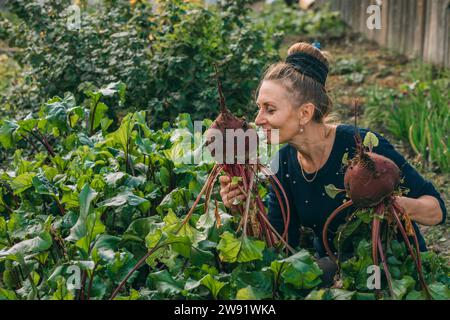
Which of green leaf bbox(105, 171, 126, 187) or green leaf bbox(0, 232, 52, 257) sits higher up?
green leaf bbox(105, 171, 126, 187)

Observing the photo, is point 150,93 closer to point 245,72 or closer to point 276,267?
point 245,72

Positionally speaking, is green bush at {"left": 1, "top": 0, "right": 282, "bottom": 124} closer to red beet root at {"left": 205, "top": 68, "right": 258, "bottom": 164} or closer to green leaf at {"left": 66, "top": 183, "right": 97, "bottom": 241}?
green leaf at {"left": 66, "top": 183, "right": 97, "bottom": 241}

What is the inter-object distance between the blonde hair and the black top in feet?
0.47

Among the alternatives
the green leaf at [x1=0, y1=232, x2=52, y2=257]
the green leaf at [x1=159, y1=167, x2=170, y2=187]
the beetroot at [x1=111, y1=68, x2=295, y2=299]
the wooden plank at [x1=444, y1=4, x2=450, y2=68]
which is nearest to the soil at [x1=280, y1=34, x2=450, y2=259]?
the wooden plank at [x1=444, y1=4, x2=450, y2=68]

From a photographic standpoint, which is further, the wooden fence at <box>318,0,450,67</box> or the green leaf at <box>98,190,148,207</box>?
the wooden fence at <box>318,0,450,67</box>

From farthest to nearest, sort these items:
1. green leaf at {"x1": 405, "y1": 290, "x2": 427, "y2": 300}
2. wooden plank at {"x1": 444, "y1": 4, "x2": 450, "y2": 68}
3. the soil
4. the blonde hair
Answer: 1. wooden plank at {"x1": 444, "y1": 4, "x2": 450, "y2": 68}
2. the soil
3. the blonde hair
4. green leaf at {"x1": 405, "y1": 290, "x2": 427, "y2": 300}

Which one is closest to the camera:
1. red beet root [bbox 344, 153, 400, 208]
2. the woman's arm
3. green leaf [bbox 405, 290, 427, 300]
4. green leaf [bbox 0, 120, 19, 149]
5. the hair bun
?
red beet root [bbox 344, 153, 400, 208]

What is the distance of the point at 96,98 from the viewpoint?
371cm

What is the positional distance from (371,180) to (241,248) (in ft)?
1.55

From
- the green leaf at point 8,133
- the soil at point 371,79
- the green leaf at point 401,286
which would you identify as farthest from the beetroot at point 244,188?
the soil at point 371,79

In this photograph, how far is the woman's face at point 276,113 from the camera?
2859mm

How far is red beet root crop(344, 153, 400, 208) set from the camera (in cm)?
225

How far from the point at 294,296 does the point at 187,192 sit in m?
0.76

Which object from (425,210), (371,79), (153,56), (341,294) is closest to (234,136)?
(341,294)
